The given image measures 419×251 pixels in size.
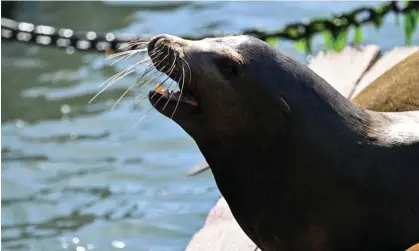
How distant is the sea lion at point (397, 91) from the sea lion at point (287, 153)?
73cm

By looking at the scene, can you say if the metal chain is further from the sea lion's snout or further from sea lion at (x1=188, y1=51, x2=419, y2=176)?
the sea lion's snout

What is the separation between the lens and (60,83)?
8062mm

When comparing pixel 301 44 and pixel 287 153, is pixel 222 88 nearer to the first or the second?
pixel 287 153

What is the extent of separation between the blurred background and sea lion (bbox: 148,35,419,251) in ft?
5.07

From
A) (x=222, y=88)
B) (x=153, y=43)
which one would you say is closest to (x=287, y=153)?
(x=222, y=88)

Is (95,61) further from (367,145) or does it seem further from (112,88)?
(367,145)

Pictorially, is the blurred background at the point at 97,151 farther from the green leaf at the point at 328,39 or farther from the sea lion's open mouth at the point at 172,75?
the sea lion's open mouth at the point at 172,75

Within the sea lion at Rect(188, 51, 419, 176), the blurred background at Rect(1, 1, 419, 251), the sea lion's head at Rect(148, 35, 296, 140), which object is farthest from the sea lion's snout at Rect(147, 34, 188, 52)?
the blurred background at Rect(1, 1, 419, 251)

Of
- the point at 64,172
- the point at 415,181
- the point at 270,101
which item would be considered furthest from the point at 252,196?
the point at 64,172

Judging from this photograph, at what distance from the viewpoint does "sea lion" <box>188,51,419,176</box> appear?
4.00 meters

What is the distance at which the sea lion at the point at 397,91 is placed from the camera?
4.00 metres

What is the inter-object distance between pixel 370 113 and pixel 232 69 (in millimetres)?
508

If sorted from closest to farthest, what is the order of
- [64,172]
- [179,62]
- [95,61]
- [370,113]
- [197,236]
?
[179,62] < [370,113] < [197,236] < [64,172] < [95,61]

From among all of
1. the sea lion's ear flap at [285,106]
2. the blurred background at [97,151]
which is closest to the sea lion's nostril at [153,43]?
the sea lion's ear flap at [285,106]
